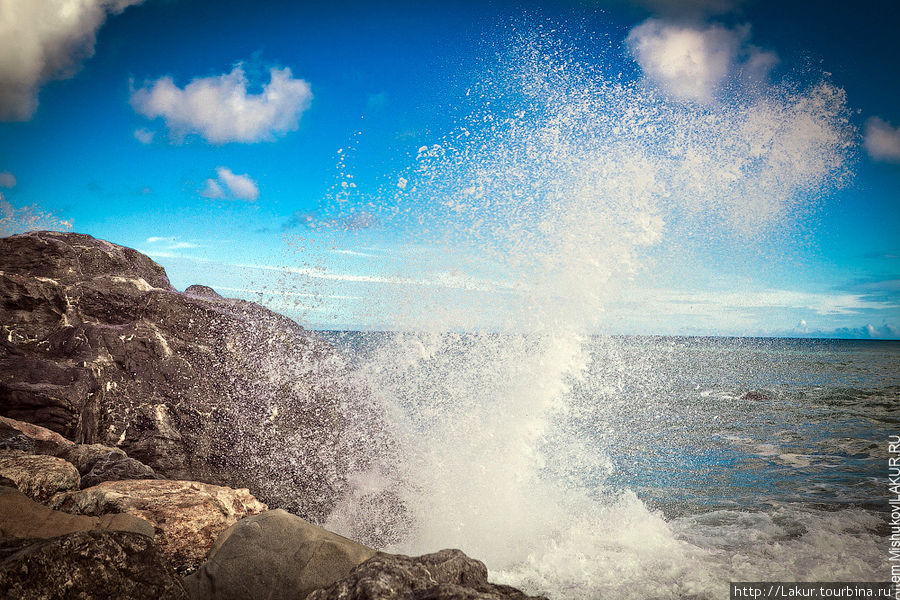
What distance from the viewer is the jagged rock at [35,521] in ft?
14.6

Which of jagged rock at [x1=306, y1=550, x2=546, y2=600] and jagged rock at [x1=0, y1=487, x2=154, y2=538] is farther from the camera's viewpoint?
jagged rock at [x1=0, y1=487, x2=154, y2=538]

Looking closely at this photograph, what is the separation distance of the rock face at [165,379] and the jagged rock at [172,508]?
2388 millimetres

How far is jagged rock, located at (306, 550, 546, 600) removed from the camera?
3.01 meters

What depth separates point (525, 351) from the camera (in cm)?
1168

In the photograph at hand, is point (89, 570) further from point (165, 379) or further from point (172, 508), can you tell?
point (165, 379)

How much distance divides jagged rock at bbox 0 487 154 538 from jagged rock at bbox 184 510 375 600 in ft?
2.59

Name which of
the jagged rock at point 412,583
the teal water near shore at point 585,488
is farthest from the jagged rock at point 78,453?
the jagged rock at point 412,583

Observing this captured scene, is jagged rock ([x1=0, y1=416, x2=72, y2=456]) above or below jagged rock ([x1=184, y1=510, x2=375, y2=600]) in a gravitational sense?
above

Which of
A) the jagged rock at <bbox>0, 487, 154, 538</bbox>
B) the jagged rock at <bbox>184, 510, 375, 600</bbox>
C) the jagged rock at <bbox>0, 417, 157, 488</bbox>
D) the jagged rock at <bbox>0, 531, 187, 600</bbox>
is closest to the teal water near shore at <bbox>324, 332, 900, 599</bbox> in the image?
the jagged rock at <bbox>184, 510, 375, 600</bbox>

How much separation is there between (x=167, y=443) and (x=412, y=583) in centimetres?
727

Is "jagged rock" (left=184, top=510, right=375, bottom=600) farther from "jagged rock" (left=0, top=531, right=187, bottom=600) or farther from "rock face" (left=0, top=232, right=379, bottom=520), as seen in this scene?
"rock face" (left=0, top=232, right=379, bottom=520)

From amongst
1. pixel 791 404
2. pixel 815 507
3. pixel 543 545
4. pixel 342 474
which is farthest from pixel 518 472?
pixel 791 404

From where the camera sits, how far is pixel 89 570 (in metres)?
3.32

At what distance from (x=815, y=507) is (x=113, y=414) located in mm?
12423
